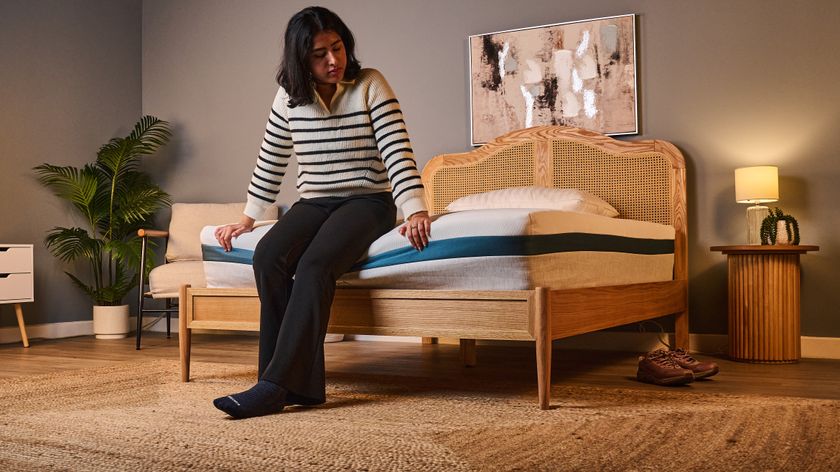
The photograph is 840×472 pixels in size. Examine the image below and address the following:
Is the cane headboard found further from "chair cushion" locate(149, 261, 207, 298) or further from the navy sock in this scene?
the navy sock

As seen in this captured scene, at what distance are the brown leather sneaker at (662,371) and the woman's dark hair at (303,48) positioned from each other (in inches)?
54.8

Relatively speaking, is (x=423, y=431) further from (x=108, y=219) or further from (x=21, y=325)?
(x=108, y=219)

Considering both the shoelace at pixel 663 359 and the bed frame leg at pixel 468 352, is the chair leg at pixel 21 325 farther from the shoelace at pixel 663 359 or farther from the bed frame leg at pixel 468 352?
the shoelace at pixel 663 359

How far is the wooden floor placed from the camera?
2.79 metres

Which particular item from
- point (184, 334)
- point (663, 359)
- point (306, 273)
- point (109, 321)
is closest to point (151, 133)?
point (109, 321)

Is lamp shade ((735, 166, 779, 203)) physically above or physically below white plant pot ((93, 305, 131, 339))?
above

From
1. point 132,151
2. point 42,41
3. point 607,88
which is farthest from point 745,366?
point 42,41

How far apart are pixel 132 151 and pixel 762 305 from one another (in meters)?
3.70

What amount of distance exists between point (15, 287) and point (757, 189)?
3687 millimetres

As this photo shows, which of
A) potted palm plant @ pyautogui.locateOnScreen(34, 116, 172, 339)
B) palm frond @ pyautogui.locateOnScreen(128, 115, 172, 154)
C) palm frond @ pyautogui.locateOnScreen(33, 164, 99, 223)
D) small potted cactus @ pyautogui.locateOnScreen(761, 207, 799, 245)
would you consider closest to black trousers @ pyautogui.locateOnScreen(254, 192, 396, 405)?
small potted cactus @ pyautogui.locateOnScreen(761, 207, 799, 245)

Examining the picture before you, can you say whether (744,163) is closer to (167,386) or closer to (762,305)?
(762,305)

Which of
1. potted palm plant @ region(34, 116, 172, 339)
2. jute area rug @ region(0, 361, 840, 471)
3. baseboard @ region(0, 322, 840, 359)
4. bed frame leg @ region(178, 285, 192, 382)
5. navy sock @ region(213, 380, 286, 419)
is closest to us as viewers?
jute area rug @ region(0, 361, 840, 471)

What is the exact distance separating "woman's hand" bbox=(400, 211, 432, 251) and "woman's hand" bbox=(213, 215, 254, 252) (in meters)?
0.62

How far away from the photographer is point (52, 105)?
16.0 ft
